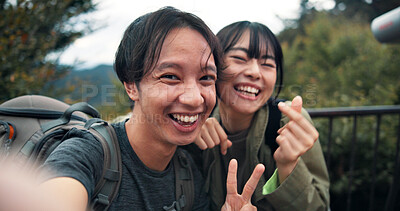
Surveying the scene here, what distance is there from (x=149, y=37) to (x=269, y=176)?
978 mm

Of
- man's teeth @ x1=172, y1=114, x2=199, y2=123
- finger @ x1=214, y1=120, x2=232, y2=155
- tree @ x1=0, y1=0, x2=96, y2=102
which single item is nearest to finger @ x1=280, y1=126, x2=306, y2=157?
finger @ x1=214, y1=120, x2=232, y2=155

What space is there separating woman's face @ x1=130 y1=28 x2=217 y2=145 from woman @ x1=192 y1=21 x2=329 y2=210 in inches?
11.7

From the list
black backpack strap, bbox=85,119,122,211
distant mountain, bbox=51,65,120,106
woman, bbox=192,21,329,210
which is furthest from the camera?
distant mountain, bbox=51,65,120,106

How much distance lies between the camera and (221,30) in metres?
1.82

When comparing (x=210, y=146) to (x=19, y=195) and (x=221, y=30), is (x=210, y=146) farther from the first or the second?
(x=19, y=195)

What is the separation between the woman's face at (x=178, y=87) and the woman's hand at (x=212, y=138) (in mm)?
231

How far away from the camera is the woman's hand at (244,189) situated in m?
1.30

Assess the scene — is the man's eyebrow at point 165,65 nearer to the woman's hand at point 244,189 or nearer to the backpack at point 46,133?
the backpack at point 46,133

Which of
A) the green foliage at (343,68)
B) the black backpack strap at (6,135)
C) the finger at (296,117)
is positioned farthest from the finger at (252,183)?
the green foliage at (343,68)

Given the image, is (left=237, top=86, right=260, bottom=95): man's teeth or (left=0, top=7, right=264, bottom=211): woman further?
(left=237, top=86, right=260, bottom=95): man's teeth

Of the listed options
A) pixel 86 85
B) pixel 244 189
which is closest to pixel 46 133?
pixel 244 189

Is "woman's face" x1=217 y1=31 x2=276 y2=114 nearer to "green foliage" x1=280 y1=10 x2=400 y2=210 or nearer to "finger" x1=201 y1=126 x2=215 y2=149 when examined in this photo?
"finger" x1=201 y1=126 x2=215 y2=149

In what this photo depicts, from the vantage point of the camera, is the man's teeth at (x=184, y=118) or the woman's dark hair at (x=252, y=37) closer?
the man's teeth at (x=184, y=118)

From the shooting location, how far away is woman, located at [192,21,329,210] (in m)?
1.51
